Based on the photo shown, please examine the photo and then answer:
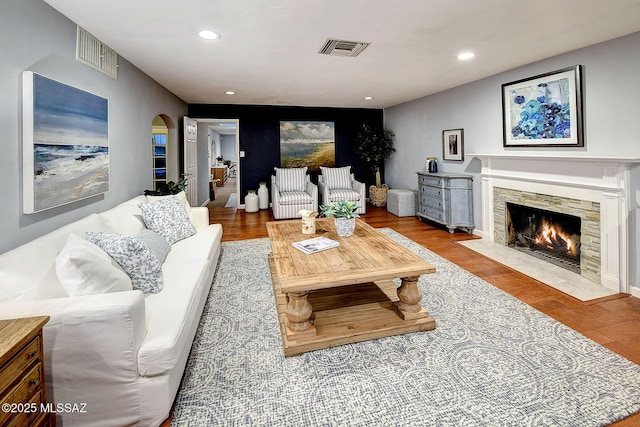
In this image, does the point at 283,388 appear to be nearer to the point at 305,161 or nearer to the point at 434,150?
the point at 434,150

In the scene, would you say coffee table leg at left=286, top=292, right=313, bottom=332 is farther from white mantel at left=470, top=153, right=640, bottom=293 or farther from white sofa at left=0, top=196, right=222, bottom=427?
white mantel at left=470, top=153, right=640, bottom=293

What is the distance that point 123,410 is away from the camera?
1.46 metres

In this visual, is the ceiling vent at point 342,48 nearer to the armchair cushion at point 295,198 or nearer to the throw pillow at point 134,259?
the throw pillow at point 134,259

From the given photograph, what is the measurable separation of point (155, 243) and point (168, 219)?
0.59 meters

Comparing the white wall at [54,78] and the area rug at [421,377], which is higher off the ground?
the white wall at [54,78]

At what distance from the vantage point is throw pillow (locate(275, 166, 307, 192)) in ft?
21.6

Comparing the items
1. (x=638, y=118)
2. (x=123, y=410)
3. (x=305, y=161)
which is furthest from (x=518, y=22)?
(x=305, y=161)

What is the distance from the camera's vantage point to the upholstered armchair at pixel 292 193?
6.04 meters

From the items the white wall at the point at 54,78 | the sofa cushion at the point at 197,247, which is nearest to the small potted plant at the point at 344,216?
the sofa cushion at the point at 197,247

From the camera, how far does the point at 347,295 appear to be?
2.70 m

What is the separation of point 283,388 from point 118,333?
34.6 inches

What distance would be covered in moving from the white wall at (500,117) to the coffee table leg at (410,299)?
7.17ft

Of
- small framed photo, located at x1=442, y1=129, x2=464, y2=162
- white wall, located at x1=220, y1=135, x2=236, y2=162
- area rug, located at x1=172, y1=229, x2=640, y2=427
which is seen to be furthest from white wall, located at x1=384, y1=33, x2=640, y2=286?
white wall, located at x1=220, y1=135, x2=236, y2=162

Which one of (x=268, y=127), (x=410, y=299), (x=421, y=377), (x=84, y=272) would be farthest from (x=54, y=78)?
(x=268, y=127)
